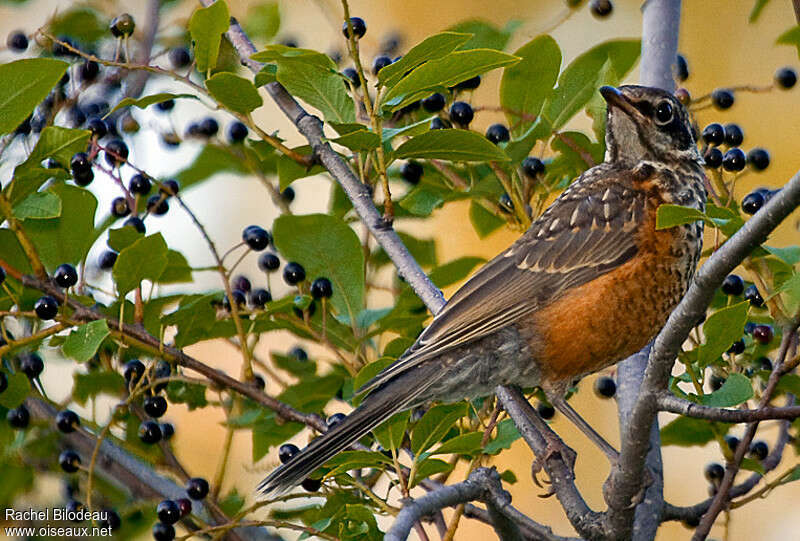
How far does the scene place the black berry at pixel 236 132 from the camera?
343 cm

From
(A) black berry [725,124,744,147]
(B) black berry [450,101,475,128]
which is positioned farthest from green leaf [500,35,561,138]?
(A) black berry [725,124,744,147]

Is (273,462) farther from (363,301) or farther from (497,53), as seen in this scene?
(497,53)

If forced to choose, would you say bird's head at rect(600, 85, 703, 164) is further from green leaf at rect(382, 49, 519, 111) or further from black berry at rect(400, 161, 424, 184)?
green leaf at rect(382, 49, 519, 111)

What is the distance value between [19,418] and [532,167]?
1.70 meters

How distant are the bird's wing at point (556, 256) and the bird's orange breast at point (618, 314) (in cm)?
6

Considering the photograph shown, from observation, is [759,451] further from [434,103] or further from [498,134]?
[434,103]

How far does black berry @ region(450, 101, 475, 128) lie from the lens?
3189 millimetres

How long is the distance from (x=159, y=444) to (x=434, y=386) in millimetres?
855

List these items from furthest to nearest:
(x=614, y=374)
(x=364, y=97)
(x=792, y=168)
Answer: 1. (x=792, y=168)
2. (x=614, y=374)
3. (x=364, y=97)

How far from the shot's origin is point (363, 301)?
329cm

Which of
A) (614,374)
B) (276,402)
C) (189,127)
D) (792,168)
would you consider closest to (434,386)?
(276,402)

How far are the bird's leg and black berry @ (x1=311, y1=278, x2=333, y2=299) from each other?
0.85 m

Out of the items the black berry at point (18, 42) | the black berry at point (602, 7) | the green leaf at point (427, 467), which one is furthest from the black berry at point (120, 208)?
the black berry at point (602, 7)

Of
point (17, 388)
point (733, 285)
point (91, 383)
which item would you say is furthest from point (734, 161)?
point (17, 388)
